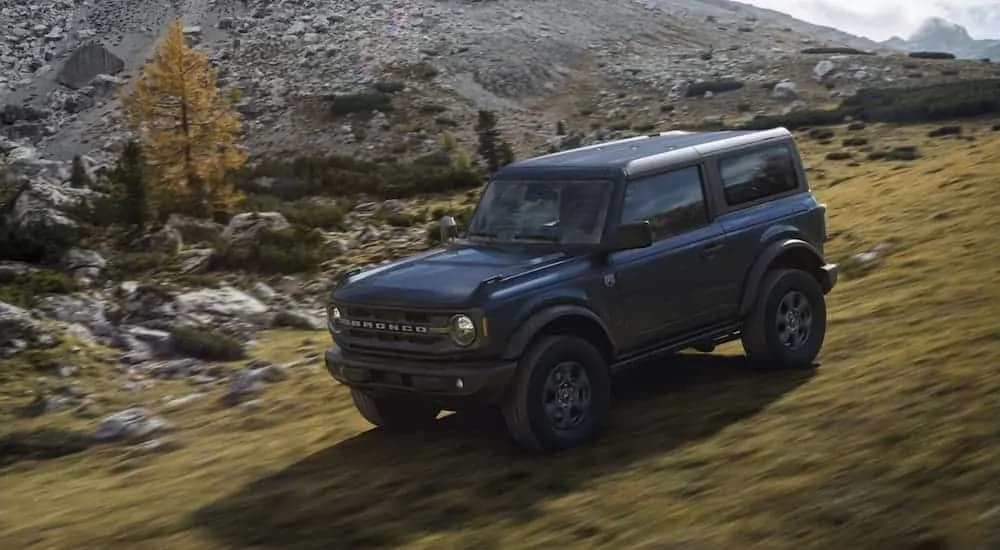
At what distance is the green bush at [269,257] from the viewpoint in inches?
926

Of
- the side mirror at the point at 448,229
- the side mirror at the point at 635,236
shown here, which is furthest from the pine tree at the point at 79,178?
the side mirror at the point at 635,236

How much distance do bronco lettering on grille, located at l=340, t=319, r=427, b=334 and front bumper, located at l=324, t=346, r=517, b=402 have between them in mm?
232

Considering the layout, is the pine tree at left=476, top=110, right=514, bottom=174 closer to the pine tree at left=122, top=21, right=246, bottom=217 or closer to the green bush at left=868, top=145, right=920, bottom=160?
the pine tree at left=122, top=21, right=246, bottom=217

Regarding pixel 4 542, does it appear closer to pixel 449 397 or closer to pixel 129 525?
pixel 129 525

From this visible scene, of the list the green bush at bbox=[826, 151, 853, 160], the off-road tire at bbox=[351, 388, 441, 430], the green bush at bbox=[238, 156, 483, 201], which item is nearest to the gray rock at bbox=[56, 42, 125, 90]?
the green bush at bbox=[238, 156, 483, 201]

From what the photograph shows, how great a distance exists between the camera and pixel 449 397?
8570 mm

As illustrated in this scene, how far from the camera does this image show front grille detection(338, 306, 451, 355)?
8516 millimetres

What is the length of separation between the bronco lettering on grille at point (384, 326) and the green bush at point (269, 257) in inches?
574

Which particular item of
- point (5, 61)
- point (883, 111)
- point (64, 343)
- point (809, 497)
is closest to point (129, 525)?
point (809, 497)

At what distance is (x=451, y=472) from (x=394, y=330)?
1125mm

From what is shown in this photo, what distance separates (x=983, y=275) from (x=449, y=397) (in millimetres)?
7589

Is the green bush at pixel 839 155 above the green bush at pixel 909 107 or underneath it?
underneath

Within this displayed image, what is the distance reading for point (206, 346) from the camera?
16438mm

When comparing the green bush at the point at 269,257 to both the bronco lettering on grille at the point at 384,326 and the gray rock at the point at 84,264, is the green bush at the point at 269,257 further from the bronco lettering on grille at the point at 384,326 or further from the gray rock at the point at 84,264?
the bronco lettering on grille at the point at 384,326
